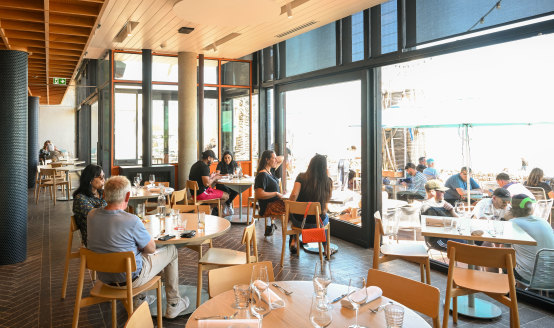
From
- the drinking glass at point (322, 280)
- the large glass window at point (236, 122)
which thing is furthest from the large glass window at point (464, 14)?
the large glass window at point (236, 122)

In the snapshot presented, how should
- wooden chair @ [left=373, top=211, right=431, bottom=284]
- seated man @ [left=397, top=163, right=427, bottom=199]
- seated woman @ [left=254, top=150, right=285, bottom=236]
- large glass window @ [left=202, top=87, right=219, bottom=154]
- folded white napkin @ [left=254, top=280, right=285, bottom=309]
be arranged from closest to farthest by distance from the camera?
1. folded white napkin @ [left=254, top=280, right=285, bottom=309]
2. wooden chair @ [left=373, top=211, right=431, bottom=284]
3. seated man @ [left=397, top=163, right=427, bottom=199]
4. seated woman @ [left=254, top=150, right=285, bottom=236]
5. large glass window @ [left=202, top=87, right=219, bottom=154]

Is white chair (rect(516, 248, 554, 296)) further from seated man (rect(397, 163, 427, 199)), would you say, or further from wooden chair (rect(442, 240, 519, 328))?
seated man (rect(397, 163, 427, 199))

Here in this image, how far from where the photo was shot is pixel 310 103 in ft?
24.6

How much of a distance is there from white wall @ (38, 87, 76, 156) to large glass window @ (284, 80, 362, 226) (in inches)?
632

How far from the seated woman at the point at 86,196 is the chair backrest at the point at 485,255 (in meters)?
3.36

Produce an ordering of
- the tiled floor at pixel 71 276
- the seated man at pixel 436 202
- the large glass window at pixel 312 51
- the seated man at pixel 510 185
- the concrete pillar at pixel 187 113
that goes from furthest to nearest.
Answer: the concrete pillar at pixel 187 113 → the large glass window at pixel 312 51 → the seated man at pixel 436 202 → the seated man at pixel 510 185 → the tiled floor at pixel 71 276

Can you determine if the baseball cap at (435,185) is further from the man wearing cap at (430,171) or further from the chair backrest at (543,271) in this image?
the chair backrest at (543,271)

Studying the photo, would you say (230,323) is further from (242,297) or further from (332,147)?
(332,147)

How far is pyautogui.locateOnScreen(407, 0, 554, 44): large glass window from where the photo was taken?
3.84m

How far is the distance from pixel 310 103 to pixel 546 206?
4.43m

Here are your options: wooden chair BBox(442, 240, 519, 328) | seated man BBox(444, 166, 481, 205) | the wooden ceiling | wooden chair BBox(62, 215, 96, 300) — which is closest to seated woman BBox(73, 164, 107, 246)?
wooden chair BBox(62, 215, 96, 300)

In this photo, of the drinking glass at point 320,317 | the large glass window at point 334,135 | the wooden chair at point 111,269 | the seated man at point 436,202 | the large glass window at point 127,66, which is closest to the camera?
the drinking glass at point 320,317

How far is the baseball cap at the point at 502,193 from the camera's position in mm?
4199

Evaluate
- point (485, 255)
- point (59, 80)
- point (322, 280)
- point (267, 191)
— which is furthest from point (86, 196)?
point (59, 80)
